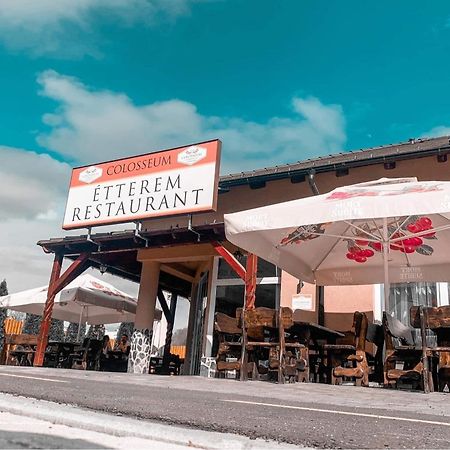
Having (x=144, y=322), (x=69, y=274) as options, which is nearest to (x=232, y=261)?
(x=144, y=322)

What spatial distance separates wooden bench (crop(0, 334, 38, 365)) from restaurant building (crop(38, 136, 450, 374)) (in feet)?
4.73

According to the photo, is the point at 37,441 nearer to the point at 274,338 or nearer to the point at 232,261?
the point at 274,338

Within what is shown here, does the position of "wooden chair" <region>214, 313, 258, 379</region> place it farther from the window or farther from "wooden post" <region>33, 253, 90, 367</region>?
"wooden post" <region>33, 253, 90, 367</region>

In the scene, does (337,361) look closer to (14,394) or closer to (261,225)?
(261,225)

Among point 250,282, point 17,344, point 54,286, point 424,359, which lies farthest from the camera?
point 54,286

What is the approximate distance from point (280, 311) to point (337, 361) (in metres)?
1.38

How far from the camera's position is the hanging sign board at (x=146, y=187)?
9.78 metres

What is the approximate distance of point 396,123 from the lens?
12.7 m

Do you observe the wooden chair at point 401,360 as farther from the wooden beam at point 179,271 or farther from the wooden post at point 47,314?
the wooden beam at point 179,271

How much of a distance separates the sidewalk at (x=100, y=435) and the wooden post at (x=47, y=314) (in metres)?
8.27

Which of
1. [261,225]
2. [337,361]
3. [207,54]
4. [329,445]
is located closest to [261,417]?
[329,445]

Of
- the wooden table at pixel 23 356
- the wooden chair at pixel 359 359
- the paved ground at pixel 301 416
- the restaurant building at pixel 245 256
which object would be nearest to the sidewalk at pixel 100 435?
the paved ground at pixel 301 416

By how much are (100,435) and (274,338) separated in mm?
4372

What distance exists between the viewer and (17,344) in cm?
1009
